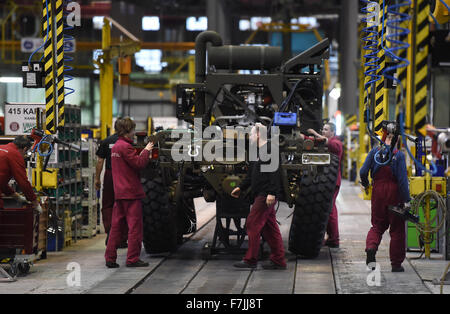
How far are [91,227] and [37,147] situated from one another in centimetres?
258

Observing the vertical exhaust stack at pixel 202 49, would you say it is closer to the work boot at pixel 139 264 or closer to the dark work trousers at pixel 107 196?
the dark work trousers at pixel 107 196

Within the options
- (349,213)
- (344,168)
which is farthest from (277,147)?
(344,168)

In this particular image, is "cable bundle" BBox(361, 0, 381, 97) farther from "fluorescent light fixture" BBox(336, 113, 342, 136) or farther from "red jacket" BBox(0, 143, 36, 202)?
"fluorescent light fixture" BBox(336, 113, 342, 136)

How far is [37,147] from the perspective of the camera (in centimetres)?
1089

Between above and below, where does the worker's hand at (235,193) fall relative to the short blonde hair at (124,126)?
below

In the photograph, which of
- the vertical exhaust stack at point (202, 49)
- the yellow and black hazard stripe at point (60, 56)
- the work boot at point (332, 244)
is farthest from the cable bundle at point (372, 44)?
the yellow and black hazard stripe at point (60, 56)

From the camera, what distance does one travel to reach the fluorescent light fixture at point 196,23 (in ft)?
151

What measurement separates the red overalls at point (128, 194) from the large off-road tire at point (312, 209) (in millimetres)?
2043

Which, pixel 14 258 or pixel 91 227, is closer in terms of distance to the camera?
pixel 14 258

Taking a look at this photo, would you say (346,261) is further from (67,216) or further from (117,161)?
(67,216)

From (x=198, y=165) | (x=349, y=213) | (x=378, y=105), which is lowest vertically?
(x=349, y=213)

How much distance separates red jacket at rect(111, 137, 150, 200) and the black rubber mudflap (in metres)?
0.78

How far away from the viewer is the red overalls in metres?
9.86

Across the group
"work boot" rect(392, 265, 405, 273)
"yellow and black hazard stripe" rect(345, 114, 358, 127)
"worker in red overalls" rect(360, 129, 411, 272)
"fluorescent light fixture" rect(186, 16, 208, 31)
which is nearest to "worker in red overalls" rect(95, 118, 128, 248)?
"worker in red overalls" rect(360, 129, 411, 272)
